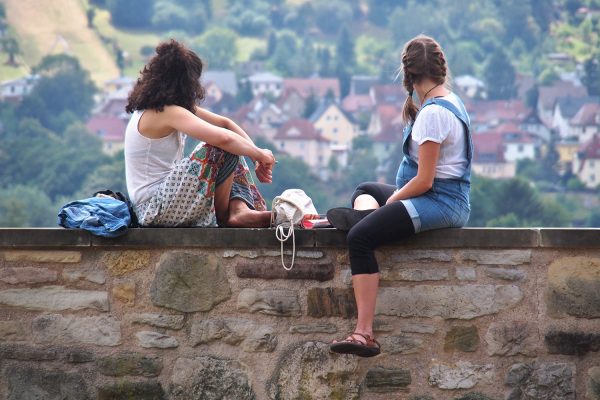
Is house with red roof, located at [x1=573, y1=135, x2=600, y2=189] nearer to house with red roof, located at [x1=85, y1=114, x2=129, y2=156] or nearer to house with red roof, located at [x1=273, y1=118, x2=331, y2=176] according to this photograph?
house with red roof, located at [x1=273, y1=118, x2=331, y2=176]

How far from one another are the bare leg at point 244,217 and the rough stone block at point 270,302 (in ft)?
0.99

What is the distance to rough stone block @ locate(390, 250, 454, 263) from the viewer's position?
15.0ft

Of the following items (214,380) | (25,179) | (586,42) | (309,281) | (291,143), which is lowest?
(214,380)

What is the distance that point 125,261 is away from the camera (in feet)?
15.7

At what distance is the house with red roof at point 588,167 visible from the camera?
381 feet

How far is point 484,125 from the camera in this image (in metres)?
129

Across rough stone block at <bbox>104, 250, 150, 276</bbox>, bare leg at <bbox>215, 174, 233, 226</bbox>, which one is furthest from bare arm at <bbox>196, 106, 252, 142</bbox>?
rough stone block at <bbox>104, 250, 150, 276</bbox>

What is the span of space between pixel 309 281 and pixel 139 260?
688 millimetres

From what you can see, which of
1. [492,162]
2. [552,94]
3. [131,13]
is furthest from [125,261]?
[131,13]

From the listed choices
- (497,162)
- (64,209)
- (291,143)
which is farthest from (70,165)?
(64,209)

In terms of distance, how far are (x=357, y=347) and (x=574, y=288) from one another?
0.88m

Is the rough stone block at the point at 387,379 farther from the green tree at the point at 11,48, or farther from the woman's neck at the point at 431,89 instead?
the green tree at the point at 11,48

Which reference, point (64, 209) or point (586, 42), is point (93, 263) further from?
point (586, 42)

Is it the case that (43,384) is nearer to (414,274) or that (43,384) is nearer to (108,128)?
(414,274)
